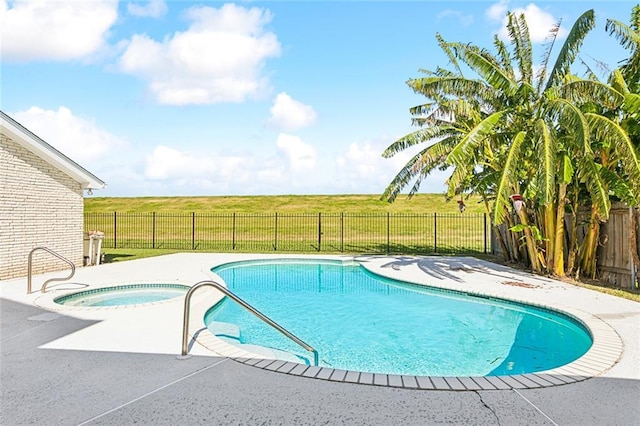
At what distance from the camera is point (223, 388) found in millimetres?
3746

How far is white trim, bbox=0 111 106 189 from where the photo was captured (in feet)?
31.8

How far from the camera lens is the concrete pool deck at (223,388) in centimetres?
325

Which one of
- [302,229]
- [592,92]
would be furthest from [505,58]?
[302,229]

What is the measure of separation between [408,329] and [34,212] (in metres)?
9.82

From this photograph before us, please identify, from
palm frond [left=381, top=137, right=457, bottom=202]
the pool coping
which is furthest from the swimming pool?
palm frond [left=381, top=137, right=457, bottom=202]

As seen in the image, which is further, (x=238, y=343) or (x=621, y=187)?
(x=621, y=187)

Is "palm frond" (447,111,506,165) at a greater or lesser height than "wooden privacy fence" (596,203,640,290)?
greater

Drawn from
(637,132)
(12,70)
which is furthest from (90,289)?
(637,132)

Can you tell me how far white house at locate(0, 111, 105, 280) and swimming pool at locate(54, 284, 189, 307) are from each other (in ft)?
9.54

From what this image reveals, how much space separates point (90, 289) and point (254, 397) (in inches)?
271

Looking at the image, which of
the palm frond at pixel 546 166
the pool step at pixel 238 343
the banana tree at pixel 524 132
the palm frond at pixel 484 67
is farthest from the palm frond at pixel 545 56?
the pool step at pixel 238 343

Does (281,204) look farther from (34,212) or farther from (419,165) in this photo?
(34,212)

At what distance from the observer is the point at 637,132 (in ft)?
28.7

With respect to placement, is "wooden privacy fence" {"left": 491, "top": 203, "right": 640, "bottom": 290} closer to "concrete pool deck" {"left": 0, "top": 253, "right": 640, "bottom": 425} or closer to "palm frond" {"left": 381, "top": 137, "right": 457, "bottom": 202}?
"concrete pool deck" {"left": 0, "top": 253, "right": 640, "bottom": 425}
